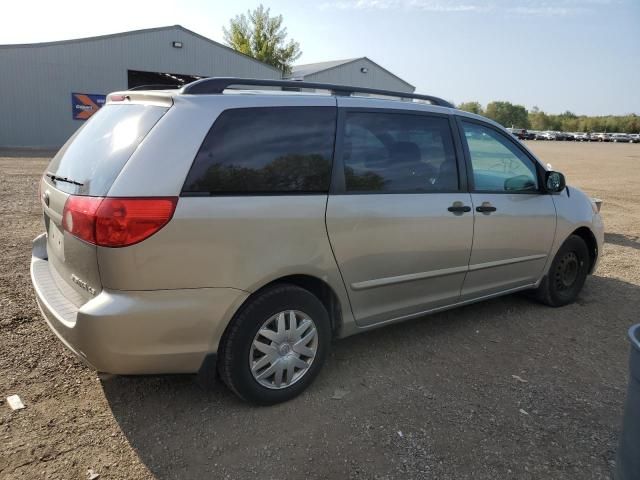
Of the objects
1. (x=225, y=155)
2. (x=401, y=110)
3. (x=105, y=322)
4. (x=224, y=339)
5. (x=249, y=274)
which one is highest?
(x=401, y=110)

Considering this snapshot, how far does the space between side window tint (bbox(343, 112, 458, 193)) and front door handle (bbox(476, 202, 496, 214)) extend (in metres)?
0.28

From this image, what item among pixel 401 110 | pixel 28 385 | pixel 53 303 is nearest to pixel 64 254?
pixel 53 303

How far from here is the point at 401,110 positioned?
3660mm

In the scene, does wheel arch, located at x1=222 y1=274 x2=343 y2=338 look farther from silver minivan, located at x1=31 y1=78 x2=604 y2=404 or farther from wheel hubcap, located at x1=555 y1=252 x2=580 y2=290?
wheel hubcap, located at x1=555 y1=252 x2=580 y2=290

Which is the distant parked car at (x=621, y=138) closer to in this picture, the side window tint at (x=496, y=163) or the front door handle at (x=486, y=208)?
the side window tint at (x=496, y=163)

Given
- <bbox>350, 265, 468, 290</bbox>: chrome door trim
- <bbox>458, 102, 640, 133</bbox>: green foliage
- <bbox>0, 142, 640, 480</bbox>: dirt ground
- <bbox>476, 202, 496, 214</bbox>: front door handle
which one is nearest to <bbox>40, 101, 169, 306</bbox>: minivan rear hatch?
<bbox>0, 142, 640, 480</bbox>: dirt ground

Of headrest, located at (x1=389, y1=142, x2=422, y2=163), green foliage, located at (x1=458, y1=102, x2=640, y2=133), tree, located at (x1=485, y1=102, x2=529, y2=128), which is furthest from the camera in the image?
tree, located at (x1=485, y1=102, x2=529, y2=128)

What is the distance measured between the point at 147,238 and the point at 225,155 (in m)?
0.61

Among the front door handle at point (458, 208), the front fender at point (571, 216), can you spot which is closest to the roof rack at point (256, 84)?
the front door handle at point (458, 208)

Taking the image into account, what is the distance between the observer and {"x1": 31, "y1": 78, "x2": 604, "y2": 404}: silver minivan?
8.46 ft

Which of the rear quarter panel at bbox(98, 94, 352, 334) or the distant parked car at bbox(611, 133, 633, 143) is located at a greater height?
the distant parked car at bbox(611, 133, 633, 143)

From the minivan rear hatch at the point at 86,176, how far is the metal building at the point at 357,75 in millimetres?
33483

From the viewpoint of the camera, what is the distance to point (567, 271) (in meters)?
5.05

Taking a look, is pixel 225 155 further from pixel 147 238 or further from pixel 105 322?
pixel 105 322
